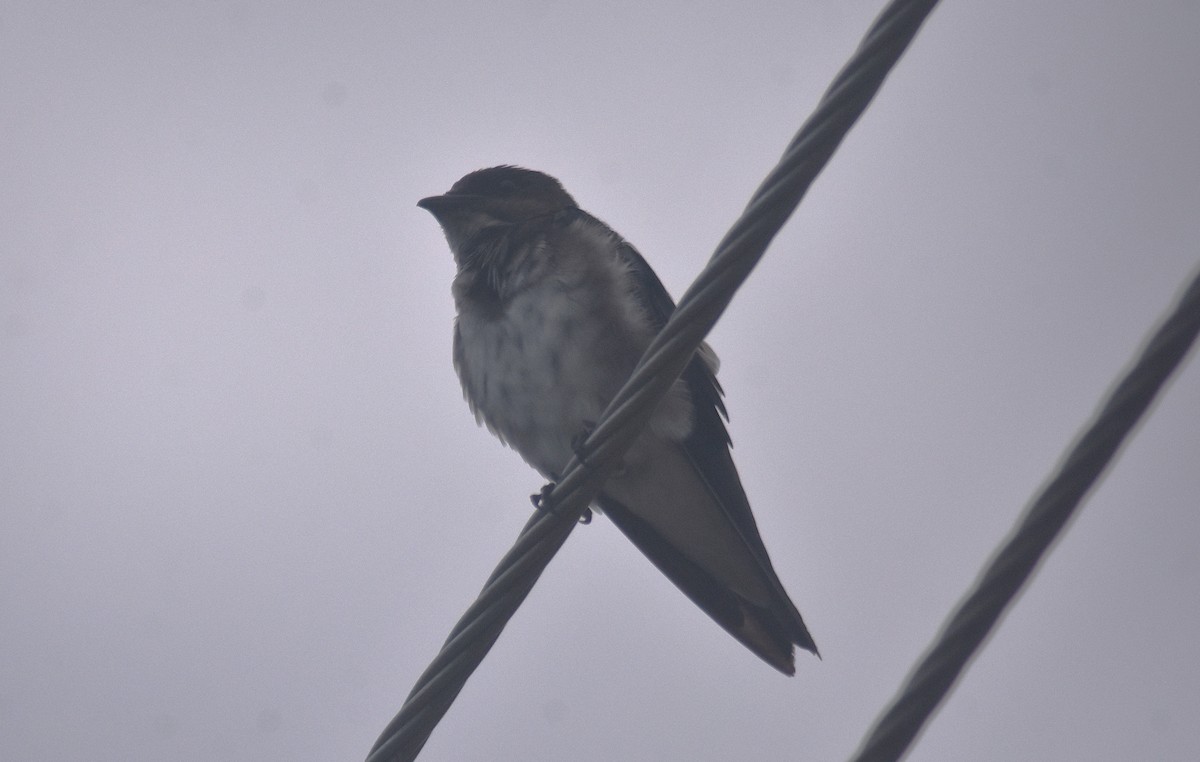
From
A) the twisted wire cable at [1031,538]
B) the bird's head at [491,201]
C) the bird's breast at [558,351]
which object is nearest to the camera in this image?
the twisted wire cable at [1031,538]

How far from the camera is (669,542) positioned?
522 centimetres

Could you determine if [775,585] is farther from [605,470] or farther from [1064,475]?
[1064,475]

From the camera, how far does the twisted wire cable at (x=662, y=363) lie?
7.70 ft

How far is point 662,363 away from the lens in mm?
2617

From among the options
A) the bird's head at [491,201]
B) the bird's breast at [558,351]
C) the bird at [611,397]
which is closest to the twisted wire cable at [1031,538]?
the bird at [611,397]

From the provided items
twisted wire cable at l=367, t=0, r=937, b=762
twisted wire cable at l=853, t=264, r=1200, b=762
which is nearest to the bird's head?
twisted wire cable at l=367, t=0, r=937, b=762

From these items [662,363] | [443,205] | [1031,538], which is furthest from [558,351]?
[1031,538]

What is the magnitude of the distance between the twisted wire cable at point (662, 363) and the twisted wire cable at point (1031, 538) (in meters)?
0.83

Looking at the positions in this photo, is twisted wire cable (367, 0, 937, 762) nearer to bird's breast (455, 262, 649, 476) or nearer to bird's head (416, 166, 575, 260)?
bird's breast (455, 262, 649, 476)

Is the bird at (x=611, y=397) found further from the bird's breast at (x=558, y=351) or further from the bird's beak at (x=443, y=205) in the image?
the bird's beak at (x=443, y=205)

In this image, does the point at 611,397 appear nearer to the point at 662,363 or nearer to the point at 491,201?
the point at 491,201

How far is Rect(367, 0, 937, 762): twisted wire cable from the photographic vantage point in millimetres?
2346

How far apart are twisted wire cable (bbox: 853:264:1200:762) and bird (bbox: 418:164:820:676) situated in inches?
103

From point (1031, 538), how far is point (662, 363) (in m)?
1.02
